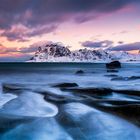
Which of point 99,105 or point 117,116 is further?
point 99,105

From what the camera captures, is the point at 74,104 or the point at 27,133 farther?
the point at 74,104

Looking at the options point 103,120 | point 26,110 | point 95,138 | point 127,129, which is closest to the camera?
point 95,138

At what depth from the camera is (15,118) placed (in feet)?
39.7

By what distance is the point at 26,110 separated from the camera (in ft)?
46.3

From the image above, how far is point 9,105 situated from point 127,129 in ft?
24.2

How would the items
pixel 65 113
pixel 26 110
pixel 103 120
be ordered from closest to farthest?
pixel 103 120, pixel 65 113, pixel 26 110

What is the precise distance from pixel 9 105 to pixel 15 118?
3.24m

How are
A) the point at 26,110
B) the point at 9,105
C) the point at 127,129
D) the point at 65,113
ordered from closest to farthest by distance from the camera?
1. the point at 127,129
2. the point at 65,113
3. the point at 26,110
4. the point at 9,105

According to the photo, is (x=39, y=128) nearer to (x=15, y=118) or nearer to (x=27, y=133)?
(x=27, y=133)

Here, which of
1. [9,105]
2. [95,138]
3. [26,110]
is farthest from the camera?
[9,105]

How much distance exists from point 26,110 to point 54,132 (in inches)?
168

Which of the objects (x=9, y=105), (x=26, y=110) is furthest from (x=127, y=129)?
(x=9, y=105)

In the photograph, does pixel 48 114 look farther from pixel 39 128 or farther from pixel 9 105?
pixel 9 105

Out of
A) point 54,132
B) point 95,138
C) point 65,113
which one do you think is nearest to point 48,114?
point 65,113
